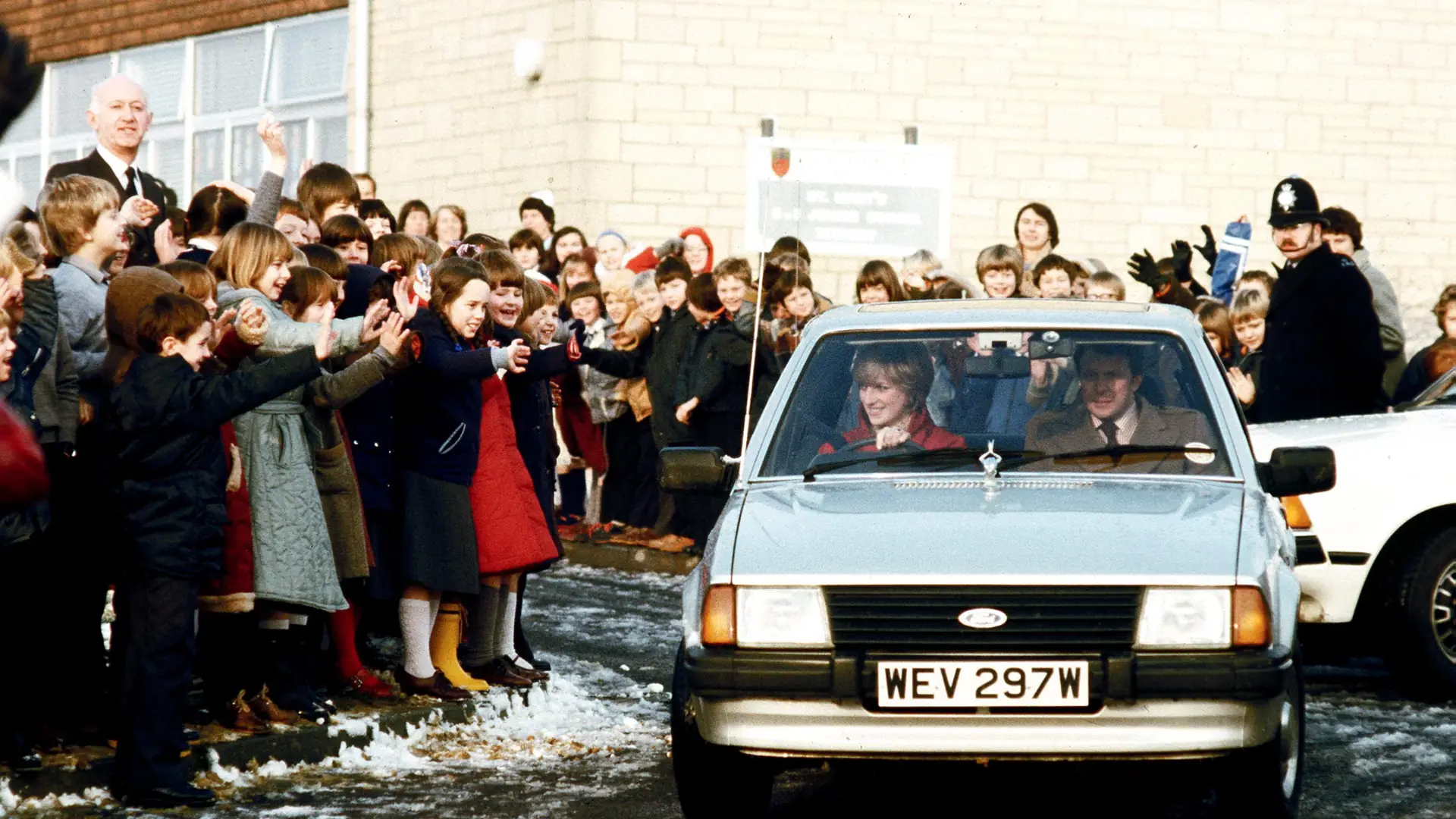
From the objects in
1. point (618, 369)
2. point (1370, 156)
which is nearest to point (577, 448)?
point (618, 369)

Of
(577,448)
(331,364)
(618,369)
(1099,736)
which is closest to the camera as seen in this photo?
(1099,736)

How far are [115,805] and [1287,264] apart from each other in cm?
782

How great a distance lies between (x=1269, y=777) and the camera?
245 inches

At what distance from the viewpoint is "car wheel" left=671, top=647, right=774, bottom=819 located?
256 inches

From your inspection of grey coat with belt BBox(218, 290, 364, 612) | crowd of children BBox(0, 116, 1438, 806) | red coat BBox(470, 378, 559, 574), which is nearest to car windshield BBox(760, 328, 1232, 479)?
crowd of children BBox(0, 116, 1438, 806)

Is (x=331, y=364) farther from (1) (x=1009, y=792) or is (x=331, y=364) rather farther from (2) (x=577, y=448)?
(2) (x=577, y=448)

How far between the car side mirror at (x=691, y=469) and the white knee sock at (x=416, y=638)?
218 centimetres

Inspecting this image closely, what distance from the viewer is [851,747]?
6.09 meters

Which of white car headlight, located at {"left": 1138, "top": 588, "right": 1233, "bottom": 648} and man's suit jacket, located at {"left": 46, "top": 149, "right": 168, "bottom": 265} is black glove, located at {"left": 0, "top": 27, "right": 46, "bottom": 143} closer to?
white car headlight, located at {"left": 1138, "top": 588, "right": 1233, "bottom": 648}

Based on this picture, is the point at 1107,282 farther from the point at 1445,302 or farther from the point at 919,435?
the point at 919,435

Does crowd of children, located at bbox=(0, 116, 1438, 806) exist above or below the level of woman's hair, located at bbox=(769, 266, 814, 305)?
below

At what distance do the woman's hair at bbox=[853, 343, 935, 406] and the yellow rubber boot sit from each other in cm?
268

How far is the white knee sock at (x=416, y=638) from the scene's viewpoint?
924 centimetres

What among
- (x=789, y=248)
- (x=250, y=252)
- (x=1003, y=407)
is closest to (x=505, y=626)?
(x=250, y=252)
